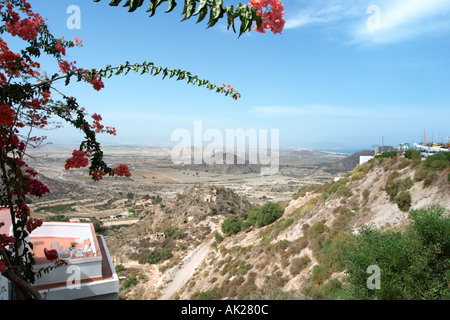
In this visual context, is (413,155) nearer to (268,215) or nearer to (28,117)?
(268,215)

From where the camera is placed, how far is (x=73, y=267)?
21.6 feet

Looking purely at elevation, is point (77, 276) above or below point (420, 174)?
below

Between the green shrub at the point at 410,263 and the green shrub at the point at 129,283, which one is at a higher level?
the green shrub at the point at 410,263

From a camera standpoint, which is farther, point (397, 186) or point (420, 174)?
point (397, 186)

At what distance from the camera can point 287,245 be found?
1454 centimetres

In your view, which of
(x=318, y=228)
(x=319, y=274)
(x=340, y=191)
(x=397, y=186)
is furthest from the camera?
→ (x=340, y=191)

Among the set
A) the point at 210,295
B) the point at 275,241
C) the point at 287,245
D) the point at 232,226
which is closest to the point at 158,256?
the point at 232,226

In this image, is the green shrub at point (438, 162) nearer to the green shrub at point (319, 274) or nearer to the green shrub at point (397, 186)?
the green shrub at point (397, 186)

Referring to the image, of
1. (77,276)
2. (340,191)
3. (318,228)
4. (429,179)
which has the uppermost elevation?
(429,179)

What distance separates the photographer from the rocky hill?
11164mm

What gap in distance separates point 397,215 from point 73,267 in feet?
39.7

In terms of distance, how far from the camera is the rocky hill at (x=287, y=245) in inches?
440

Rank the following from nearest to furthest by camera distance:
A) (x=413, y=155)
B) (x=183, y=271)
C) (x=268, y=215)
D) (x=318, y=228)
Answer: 1. (x=318, y=228)
2. (x=413, y=155)
3. (x=183, y=271)
4. (x=268, y=215)

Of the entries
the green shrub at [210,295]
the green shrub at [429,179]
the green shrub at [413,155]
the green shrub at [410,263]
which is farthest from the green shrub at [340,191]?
the green shrub at [410,263]
